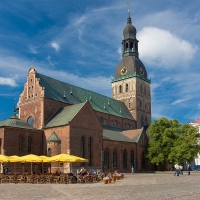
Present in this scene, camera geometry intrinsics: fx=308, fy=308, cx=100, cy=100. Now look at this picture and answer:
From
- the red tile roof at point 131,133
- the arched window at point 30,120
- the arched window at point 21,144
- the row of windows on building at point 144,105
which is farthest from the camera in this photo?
the row of windows on building at point 144,105

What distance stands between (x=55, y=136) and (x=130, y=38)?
43174 mm

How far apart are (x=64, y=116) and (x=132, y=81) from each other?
35148 millimetres

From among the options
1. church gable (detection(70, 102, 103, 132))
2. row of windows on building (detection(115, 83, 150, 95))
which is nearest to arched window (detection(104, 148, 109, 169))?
church gable (detection(70, 102, 103, 132))

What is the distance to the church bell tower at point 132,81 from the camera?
82.8 metres

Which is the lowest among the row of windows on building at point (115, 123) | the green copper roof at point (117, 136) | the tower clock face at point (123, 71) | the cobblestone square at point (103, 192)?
the cobblestone square at point (103, 192)

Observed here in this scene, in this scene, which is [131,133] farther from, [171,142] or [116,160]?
[116,160]

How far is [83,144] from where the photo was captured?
50.9 meters

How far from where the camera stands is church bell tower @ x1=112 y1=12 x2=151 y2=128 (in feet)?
271

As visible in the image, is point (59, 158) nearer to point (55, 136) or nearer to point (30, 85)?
point (55, 136)

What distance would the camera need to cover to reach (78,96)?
214ft

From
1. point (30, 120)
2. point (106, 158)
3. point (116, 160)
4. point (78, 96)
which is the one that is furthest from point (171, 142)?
point (30, 120)

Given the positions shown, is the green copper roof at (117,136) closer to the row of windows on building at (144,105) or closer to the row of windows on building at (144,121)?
the row of windows on building at (144,121)

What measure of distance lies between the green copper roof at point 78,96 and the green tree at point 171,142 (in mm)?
11890

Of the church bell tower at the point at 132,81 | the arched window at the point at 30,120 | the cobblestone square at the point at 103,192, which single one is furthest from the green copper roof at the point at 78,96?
the cobblestone square at the point at 103,192
